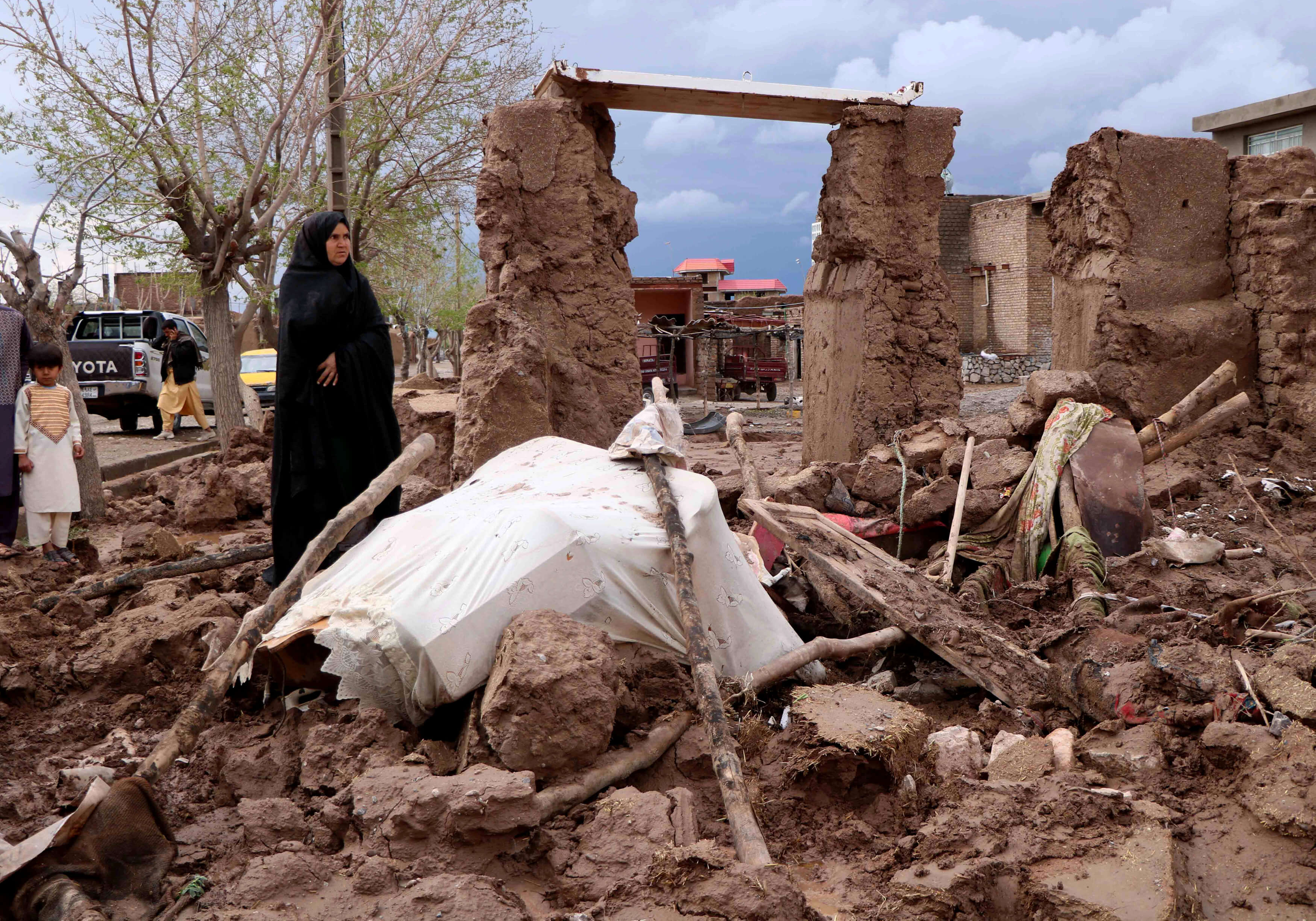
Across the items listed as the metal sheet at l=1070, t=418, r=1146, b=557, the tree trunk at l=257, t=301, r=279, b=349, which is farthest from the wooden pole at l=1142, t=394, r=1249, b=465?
the tree trunk at l=257, t=301, r=279, b=349

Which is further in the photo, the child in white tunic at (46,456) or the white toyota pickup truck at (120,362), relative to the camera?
the white toyota pickup truck at (120,362)

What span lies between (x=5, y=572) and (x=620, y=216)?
4.23 metres

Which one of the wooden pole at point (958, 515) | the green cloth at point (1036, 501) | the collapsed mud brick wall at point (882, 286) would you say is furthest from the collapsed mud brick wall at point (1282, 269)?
the wooden pole at point (958, 515)

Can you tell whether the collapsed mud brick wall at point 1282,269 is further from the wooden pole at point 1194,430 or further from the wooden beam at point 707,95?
the wooden beam at point 707,95

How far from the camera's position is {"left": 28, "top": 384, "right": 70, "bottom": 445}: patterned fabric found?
636 cm

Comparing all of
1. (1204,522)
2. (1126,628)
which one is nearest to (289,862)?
(1126,628)

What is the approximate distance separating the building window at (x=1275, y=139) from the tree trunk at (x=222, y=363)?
18.1m

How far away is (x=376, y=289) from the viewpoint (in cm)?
2408

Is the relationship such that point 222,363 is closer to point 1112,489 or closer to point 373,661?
point 373,661

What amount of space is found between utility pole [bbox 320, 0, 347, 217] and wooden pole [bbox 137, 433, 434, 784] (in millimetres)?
5830

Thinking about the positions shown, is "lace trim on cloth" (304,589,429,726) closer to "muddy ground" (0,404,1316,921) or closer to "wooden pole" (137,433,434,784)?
"muddy ground" (0,404,1316,921)

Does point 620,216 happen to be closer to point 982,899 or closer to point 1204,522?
point 1204,522

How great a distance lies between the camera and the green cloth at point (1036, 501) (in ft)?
18.0

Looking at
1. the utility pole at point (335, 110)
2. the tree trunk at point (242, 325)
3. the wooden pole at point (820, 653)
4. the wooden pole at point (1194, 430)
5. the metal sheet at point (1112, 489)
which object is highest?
the utility pole at point (335, 110)
